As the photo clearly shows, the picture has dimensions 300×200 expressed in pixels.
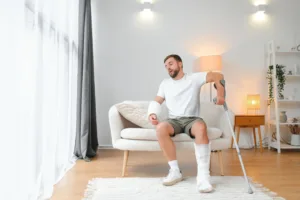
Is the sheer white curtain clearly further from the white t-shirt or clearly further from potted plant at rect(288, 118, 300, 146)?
potted plant at rect(288, 118, 300, 146)

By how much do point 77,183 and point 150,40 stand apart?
8.80 feet

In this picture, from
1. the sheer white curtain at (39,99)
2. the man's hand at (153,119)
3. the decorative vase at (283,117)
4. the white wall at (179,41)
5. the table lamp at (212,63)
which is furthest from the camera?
the white wall at (179,41)

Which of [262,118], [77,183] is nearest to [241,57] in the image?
[262,118]

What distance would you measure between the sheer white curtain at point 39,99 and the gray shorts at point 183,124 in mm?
996

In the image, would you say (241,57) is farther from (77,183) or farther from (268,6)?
(77,183)

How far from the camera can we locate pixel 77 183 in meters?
2.37

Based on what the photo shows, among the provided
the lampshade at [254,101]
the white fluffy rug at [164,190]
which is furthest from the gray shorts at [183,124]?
the lampshade at [254,101]

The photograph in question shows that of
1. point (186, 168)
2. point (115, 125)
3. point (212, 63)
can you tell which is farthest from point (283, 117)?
point (115, 125)

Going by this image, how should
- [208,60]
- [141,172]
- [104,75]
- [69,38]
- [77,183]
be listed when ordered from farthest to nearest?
1. [104,75]
2. [208,60]
3. [69,38]
4. [141,172]
5. [77,183]

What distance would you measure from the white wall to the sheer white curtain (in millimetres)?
1319

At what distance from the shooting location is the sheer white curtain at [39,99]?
1426 mm

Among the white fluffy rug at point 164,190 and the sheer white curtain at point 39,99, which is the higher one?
the sheer white curtain at point 39,99

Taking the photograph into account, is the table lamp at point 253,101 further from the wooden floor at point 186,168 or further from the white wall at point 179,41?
the wooden floor at point 186,168

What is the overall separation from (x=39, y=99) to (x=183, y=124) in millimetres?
1218
